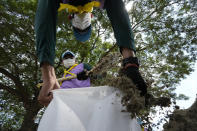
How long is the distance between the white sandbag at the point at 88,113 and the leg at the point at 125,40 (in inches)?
5.7

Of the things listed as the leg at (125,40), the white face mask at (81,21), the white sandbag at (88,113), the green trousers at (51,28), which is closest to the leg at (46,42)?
the green trousers at (51,28)

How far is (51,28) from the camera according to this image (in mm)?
1028

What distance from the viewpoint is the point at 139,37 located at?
7.90 metres

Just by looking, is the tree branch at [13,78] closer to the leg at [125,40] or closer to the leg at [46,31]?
the leg at [46,31]

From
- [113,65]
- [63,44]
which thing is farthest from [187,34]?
[113,65]

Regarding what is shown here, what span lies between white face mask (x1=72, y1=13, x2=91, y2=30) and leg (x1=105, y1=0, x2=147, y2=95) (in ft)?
0.74

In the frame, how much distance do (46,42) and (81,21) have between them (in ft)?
1.47

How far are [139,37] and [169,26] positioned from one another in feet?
4.59

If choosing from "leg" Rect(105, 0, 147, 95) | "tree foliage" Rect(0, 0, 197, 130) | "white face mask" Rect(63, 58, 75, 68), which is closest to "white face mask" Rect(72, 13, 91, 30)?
"leg" Rect(105, 0, 147, 95)

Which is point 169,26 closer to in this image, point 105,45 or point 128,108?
point 105,45

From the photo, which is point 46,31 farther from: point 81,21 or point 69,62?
point 69,62

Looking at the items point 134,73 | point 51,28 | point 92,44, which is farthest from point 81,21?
point 92,44

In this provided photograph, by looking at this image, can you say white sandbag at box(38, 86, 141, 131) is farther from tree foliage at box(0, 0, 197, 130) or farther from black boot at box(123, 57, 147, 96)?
tree foliage at box(0, 0, 197, 130)

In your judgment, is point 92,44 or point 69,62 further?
point 92,44
